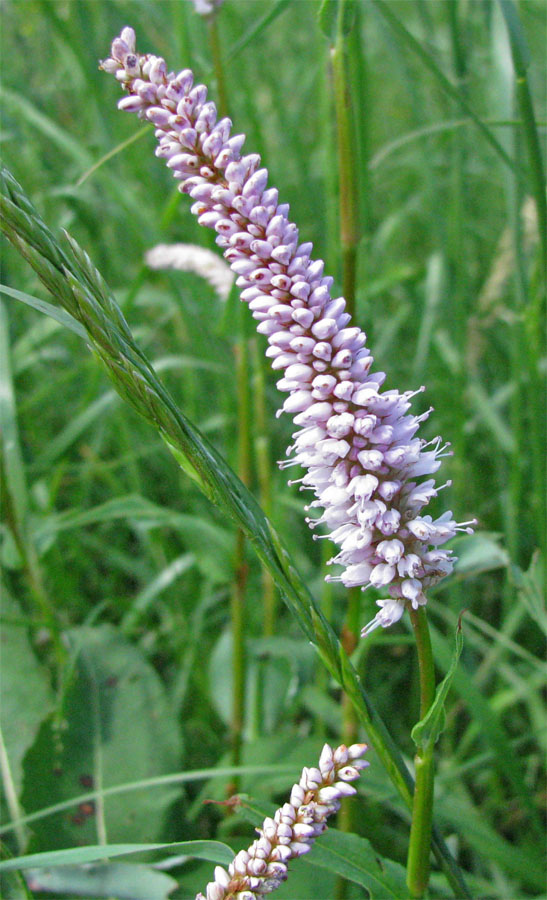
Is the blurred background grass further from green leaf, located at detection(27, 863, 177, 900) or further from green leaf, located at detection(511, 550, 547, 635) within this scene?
green leaf, located at detection(27, 863, 177, 900)

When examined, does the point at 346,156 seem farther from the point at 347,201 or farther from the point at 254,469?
the point at 254,469

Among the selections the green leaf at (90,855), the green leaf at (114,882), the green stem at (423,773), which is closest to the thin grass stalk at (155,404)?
the green stem at (423,773)

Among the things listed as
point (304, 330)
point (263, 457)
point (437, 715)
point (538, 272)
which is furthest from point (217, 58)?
point (437, 715)

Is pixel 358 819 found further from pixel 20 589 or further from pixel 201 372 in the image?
pixel 201 372

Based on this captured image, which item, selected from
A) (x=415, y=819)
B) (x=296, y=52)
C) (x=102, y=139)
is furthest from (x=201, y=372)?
(x=415, y=819)

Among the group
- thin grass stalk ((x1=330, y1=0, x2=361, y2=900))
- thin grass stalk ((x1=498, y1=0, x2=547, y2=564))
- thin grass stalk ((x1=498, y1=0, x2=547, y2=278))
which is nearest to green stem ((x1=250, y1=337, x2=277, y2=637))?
thin grass stalk ((x1=330, y1=0, x2=361, y2=900))
